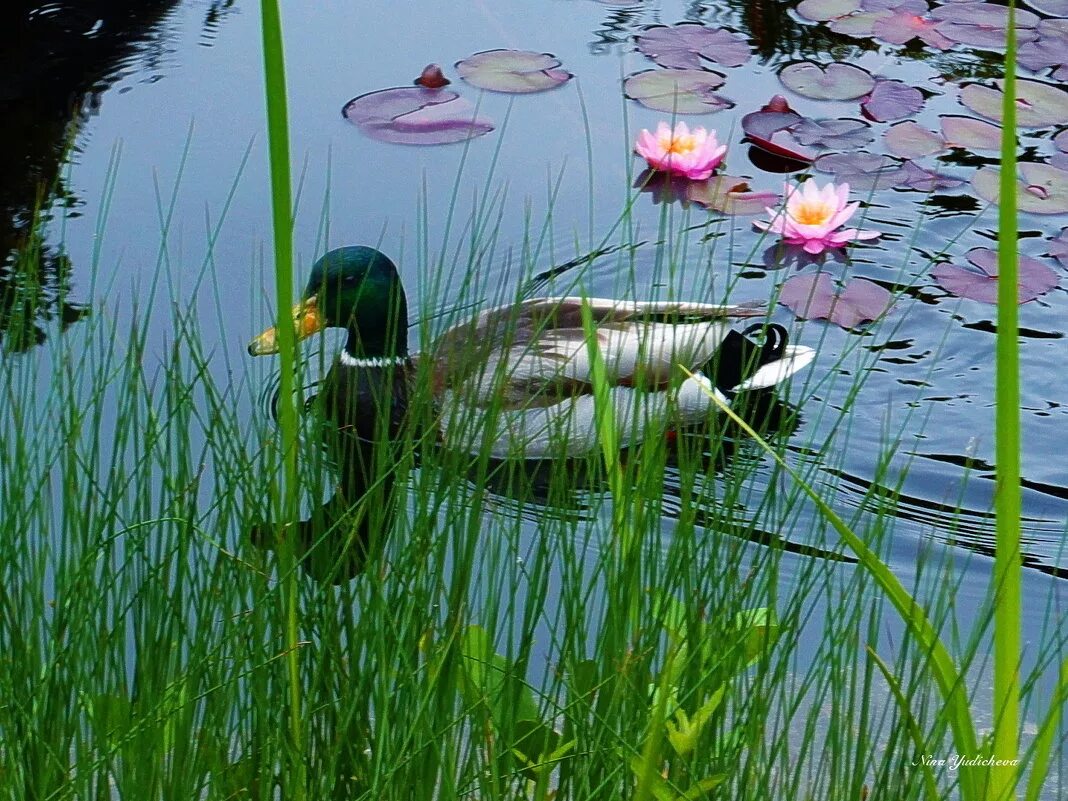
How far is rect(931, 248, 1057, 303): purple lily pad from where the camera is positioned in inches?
139

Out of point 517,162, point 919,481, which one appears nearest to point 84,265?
point 517,162

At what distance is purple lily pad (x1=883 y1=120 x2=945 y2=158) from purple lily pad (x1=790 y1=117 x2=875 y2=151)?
0.22 ft

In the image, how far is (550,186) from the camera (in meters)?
2.87

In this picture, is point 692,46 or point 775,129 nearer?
point 775,129

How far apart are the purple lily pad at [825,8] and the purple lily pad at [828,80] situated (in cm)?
34

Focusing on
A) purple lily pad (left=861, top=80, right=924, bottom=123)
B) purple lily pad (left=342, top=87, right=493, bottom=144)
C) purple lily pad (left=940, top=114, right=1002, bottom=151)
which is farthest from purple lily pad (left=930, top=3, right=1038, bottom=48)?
purple lily pad (left=342, top=87, right=493, bottom=144)

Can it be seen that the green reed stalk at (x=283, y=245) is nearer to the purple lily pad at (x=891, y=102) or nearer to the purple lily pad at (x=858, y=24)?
the purple lily pad at (x=891, y=102)

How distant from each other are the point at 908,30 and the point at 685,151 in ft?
4.26

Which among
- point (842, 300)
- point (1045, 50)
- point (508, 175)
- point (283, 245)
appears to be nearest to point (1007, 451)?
point (283, 245)

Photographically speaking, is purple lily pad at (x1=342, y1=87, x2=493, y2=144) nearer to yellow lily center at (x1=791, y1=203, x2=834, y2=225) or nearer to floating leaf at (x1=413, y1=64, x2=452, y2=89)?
floating leaf at (x1=413, y1=64, x2=452, y2=89)

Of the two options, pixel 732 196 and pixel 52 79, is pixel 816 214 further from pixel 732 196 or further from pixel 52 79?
pixel 52 79

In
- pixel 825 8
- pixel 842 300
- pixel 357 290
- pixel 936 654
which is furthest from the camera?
pixel 825 8

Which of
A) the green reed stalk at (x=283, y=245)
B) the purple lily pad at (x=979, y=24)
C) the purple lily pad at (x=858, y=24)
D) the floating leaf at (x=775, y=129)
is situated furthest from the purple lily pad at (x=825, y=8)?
the green reed stalk at (x=283, y=245)

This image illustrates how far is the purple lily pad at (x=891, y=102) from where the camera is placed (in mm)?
4254
